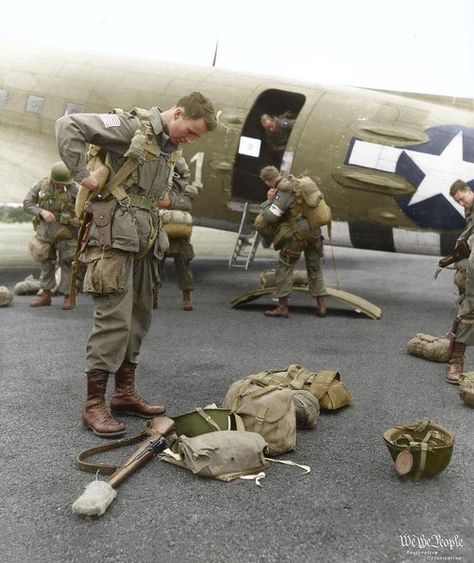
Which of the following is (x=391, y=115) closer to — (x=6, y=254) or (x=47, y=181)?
(x=47, y=181)

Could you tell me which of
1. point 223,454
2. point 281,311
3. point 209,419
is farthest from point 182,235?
point 223,454

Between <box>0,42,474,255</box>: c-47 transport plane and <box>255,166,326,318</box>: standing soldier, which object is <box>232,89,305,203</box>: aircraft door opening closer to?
<box>0,42,474,255</box>: c-47 transport plane

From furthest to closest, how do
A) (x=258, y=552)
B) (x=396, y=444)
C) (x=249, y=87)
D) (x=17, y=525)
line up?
(x=249, y=87), (x=396, y=444), (x=17, y=525), (x=258, y=552)

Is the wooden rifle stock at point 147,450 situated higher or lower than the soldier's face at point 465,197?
lower

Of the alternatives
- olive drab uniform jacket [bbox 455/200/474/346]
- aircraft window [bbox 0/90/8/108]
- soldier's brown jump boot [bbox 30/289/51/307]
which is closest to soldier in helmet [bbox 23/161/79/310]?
soldier's brown jump boot [bbox 30/289/51/307]

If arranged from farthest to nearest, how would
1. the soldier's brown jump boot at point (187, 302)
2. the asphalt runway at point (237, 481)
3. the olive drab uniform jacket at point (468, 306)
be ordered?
the soldier's brown jump boot at point (187, 302) < the olive drab uniform jacket at point (468, 306) < the asphalt runway at point (237, 481)

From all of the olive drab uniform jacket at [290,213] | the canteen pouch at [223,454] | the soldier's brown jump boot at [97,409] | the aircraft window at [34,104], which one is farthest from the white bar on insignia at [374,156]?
the canteen pouch at [223,454]

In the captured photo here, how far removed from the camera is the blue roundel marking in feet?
22.7

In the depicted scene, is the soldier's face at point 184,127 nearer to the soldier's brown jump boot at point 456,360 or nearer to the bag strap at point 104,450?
the bag strap at point 104,450

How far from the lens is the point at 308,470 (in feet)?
10.1

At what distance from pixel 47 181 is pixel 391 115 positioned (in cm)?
422

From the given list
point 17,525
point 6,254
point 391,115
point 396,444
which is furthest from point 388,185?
point 6,254

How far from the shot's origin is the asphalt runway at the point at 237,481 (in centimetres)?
238

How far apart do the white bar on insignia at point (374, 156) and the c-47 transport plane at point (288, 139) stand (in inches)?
0.5
